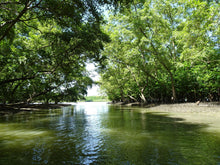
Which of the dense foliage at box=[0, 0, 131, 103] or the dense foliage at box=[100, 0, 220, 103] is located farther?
the dense foliage at box=[100, 0, 220, 103]

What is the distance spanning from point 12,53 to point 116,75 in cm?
2743

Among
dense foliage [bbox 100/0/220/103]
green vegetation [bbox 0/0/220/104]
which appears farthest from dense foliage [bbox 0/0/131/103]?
dense foliage [bbox 100/0/220/103]

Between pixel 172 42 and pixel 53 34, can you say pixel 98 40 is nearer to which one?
pixel 53 34

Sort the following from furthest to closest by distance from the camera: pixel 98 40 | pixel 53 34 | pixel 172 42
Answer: pixel 172 42, pixel 98 40, pixel 53 34

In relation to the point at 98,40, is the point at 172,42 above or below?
above

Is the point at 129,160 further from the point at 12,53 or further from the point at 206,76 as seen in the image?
the point at 206,76

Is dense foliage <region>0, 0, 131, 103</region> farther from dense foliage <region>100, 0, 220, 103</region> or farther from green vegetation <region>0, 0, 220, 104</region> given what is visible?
dense foliage <region>100, 0, 220, 103</region>

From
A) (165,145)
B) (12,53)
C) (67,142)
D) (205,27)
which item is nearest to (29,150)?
Answer: (67,142)

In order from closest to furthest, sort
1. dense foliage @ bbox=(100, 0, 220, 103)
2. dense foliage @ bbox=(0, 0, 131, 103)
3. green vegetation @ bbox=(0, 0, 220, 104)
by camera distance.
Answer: dense foliage @ bbox=(0, 0, 131, 103) → green vegetation @ bbox=(0, 0, 220, 104) → dense foliage @ bbox=(100, 0, 220, 103)

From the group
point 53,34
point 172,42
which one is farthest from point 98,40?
point 172,42

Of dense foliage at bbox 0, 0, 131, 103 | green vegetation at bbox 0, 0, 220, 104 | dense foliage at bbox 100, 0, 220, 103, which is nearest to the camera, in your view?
dense foliage at bbox 0, 0, 131, 103

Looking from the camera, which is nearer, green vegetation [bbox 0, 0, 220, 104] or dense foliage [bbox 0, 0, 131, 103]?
dense foliage [bbox 0, 0, 131, 103]

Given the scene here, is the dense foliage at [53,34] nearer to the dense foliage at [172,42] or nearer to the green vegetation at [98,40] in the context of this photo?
the green vegetation at [98,40]

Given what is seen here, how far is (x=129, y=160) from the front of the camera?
13.7ft
